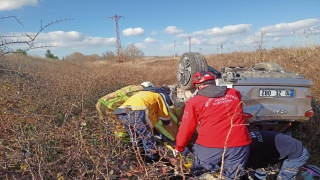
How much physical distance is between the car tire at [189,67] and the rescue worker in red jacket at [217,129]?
183 centimetres

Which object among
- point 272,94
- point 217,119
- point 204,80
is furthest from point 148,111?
point 272,94

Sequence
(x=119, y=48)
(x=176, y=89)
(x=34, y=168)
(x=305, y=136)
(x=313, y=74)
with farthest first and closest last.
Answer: (x=119, y=48) < (x=313, y=74) < (x=176, y=89) < (x=305, y=136) < (x=34, y=168)

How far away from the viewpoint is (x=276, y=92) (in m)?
3.78

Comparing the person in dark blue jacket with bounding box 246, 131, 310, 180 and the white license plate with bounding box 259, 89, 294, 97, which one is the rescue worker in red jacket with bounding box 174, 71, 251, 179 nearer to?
the person in dark blue jacket with bounding box 246, 131, 310, 180

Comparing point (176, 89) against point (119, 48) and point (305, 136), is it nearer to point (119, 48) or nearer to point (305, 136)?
point (305, 136)

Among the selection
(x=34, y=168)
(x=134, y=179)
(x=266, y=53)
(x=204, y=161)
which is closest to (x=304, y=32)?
(x=266, y=53)

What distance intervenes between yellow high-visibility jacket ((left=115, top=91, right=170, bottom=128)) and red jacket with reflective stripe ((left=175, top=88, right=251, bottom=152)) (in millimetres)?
770

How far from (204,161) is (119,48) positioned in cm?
3695

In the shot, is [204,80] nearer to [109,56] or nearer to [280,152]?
[280,152]

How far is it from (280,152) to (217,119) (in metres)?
1.05

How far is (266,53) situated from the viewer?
1216 centimetres

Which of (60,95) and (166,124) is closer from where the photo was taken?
(166,124)

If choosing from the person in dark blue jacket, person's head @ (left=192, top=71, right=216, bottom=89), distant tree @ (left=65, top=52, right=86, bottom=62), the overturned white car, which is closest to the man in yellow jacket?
person's head @ (left=192, top=71, right=216, bottom=89)

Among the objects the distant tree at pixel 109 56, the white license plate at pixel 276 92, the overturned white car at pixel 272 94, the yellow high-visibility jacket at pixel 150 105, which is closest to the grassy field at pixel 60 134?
the yellow high-visibility jacket at pixel 150 105
